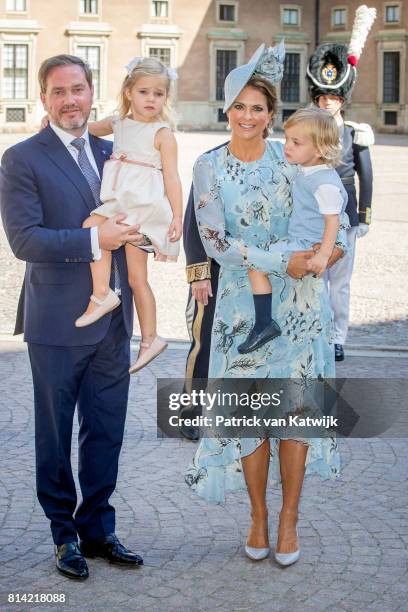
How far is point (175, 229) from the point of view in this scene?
15.2ft

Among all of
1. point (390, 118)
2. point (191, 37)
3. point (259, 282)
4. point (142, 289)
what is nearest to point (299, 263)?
point (259, 282)

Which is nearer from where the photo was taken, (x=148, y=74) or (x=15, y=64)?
(x=148, y=74)

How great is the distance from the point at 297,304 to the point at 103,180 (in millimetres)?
966

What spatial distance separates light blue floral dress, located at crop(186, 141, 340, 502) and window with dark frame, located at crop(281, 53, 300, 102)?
51860mm

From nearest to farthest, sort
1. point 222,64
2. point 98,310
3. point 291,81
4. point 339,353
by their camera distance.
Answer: point 98,310, point 339,353, point 222,64, point 291,81

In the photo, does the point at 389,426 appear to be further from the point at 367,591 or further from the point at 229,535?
the point at 367,591

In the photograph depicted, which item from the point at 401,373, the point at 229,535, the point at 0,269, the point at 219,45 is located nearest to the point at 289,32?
the point at 219,45

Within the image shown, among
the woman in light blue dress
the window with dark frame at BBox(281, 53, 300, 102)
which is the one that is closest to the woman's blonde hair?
the woman in light blue dress

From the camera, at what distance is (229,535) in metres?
5.04

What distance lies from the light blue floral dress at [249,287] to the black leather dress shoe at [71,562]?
0.75m

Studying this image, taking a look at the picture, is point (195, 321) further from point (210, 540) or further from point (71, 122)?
point (71, 122)

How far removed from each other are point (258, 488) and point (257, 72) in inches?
68.8

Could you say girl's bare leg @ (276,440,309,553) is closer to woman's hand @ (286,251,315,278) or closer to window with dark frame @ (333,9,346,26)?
woman's hand @ (286,251,315,278)

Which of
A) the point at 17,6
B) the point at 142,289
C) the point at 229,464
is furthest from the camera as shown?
the point at 17,6
